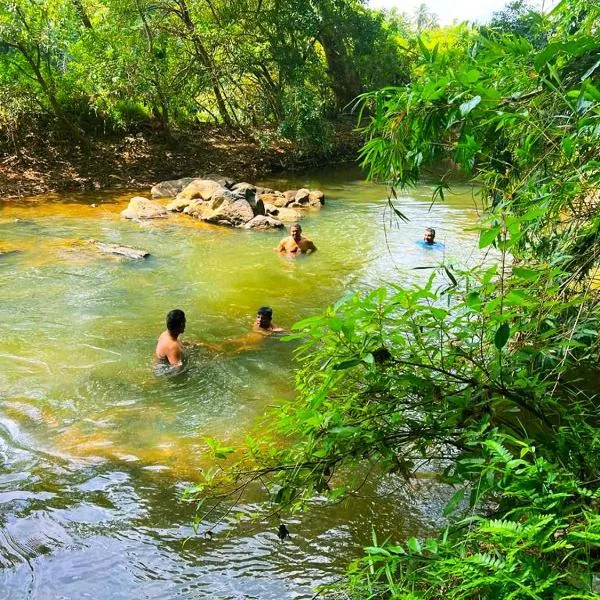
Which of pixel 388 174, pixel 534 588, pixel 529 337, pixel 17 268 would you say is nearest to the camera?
pixel 534 588

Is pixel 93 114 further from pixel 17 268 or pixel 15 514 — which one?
pixel 15 514

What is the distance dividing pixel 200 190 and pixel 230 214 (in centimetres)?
196

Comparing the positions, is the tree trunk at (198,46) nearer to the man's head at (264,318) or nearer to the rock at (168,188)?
the rock at (168,188)

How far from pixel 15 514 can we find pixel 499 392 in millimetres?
3354

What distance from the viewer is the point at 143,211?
13.5m

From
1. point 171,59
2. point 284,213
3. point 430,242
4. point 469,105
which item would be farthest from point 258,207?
point 469,105

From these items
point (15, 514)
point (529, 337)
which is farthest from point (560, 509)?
point (15, 514)

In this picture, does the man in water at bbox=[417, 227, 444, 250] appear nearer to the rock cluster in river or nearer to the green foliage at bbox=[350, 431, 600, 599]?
the rock cluster in river

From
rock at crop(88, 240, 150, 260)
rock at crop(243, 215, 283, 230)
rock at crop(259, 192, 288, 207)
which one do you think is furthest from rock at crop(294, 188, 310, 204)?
rock at crop(88, 240, 150, 260)

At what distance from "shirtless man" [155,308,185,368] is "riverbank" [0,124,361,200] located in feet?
36.2

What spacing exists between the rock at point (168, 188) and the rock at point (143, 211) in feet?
6.81

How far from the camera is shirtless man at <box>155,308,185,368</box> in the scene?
6.05m

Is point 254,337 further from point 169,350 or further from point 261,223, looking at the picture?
point 261,223

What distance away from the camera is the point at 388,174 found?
2492 mm
